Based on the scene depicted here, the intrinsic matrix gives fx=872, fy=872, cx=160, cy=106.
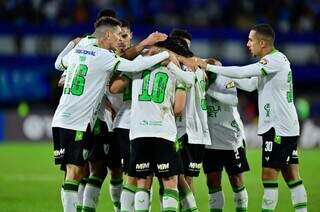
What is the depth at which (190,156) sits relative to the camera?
10.6 metres

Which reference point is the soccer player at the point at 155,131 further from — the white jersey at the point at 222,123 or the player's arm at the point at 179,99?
the white jersey at the point at 222,123

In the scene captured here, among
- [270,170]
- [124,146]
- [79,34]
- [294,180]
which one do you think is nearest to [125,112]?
[124,146]

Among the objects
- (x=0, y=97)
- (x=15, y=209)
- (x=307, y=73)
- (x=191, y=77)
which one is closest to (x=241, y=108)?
(x=307, y=73)

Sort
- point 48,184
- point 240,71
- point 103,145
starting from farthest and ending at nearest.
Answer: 1. point 48,184
2. point 103,145
3. point 240,71

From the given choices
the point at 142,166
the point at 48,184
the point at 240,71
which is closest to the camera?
the point at 142,166

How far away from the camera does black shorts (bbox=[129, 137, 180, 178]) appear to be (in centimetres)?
999

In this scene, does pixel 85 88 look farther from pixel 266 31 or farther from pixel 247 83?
pixel 266 31

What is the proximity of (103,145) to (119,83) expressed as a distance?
120 cm

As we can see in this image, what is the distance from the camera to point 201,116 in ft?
35.1

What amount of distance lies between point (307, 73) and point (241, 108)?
7.26 ft

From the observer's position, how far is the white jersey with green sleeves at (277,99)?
11.0m

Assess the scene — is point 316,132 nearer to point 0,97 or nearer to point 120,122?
point 0,97

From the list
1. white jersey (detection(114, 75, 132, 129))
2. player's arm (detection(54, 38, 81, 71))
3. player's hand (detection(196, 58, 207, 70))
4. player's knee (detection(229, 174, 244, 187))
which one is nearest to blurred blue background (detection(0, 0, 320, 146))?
player's arm (detection(54, 38, 81, 71))

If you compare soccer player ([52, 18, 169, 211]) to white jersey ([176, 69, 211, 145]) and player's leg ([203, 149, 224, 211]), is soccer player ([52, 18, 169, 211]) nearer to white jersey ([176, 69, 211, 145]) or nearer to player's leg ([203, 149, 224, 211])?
white jersey ([176, 69, 211, 145])
